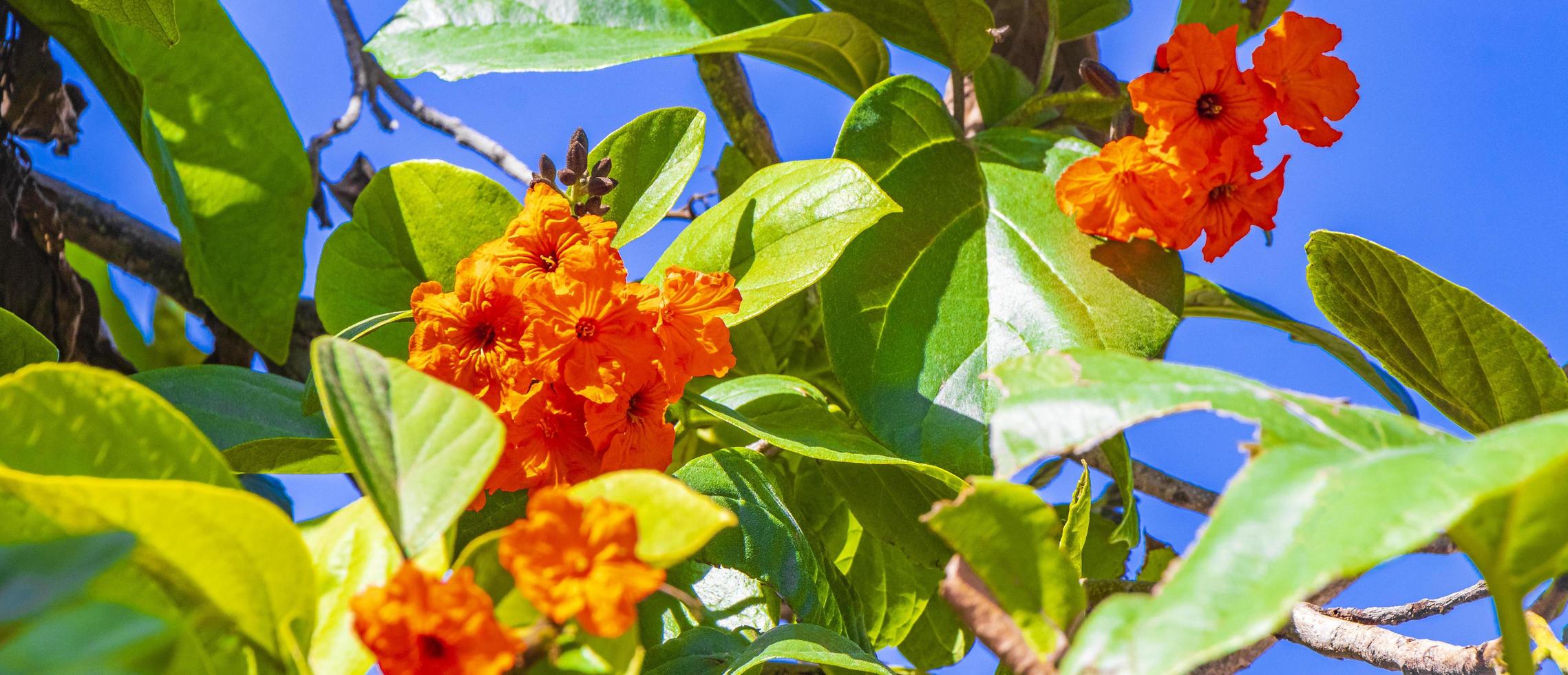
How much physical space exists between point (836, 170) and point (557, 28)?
359 millimetres

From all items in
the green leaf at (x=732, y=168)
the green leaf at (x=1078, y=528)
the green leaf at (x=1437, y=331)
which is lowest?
the green leaf at (x=1078, y=528)

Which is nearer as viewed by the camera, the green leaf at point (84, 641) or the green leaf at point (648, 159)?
the green leaf at point (84, 641)

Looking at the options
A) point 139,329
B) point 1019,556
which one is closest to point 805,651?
point 1019,556

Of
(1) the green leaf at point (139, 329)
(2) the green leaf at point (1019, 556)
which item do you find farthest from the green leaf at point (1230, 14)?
(1) the green leaf at point (139, 329)

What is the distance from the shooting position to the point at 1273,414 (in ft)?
0.94

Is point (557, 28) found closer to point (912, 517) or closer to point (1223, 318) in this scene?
point (912, 517)

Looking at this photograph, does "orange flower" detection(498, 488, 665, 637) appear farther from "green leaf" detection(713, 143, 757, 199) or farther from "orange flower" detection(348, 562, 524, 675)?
"green leaf" detection(713, 143, 757, 199)

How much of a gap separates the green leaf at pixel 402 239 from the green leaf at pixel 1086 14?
1.59 feet

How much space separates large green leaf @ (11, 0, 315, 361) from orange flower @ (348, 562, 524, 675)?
0.62 m

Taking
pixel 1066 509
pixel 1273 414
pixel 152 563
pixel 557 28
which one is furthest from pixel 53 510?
pixel 1066 509

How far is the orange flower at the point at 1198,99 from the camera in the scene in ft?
2.13

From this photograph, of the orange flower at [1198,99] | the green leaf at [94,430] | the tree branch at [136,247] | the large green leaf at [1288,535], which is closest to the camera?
the large green leaf at [1288,535]

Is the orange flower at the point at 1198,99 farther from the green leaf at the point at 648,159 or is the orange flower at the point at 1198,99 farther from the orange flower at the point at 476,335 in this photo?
the orange flower at the point at 476,335

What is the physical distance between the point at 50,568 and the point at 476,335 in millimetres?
293
